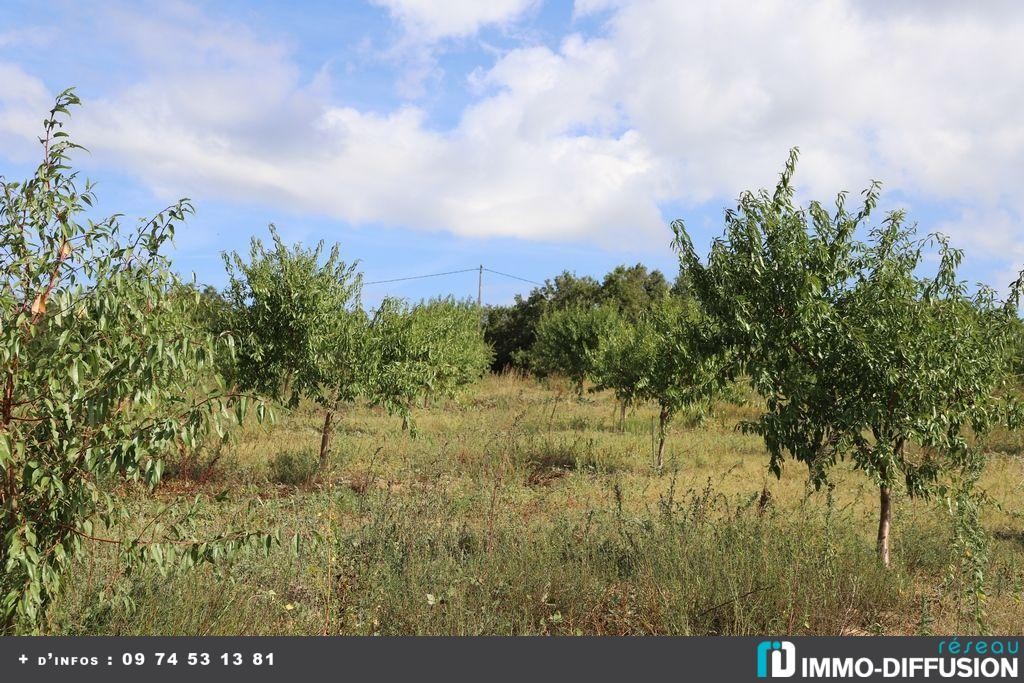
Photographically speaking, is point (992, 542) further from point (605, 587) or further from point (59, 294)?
point (59, 294)

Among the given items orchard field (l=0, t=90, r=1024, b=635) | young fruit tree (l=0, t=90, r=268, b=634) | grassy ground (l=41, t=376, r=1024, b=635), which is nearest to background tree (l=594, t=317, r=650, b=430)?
orchard field (l=0, t=90, r=1024, b=635)

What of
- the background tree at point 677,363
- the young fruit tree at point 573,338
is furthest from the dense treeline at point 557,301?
the background tree at point 677,363

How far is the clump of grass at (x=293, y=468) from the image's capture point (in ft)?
42.1

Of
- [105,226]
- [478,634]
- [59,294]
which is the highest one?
[105,226]

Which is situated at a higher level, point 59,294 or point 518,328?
point 518,328

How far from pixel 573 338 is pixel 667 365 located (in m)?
15.5

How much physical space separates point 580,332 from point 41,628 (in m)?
27.8

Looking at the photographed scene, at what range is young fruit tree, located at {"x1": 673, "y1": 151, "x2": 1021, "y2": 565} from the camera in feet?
22.4

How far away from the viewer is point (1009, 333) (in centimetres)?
725

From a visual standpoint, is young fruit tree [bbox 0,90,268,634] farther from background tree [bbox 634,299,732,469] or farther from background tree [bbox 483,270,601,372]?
background tree [bbox 483,270,601,372]

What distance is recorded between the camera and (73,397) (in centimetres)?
352

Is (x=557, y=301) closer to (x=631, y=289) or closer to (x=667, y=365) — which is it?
(x=631, y=289)

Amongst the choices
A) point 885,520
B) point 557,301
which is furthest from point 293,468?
point 557,301

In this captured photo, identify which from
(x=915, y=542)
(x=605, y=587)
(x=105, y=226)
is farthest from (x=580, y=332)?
(x=105, y=226)
